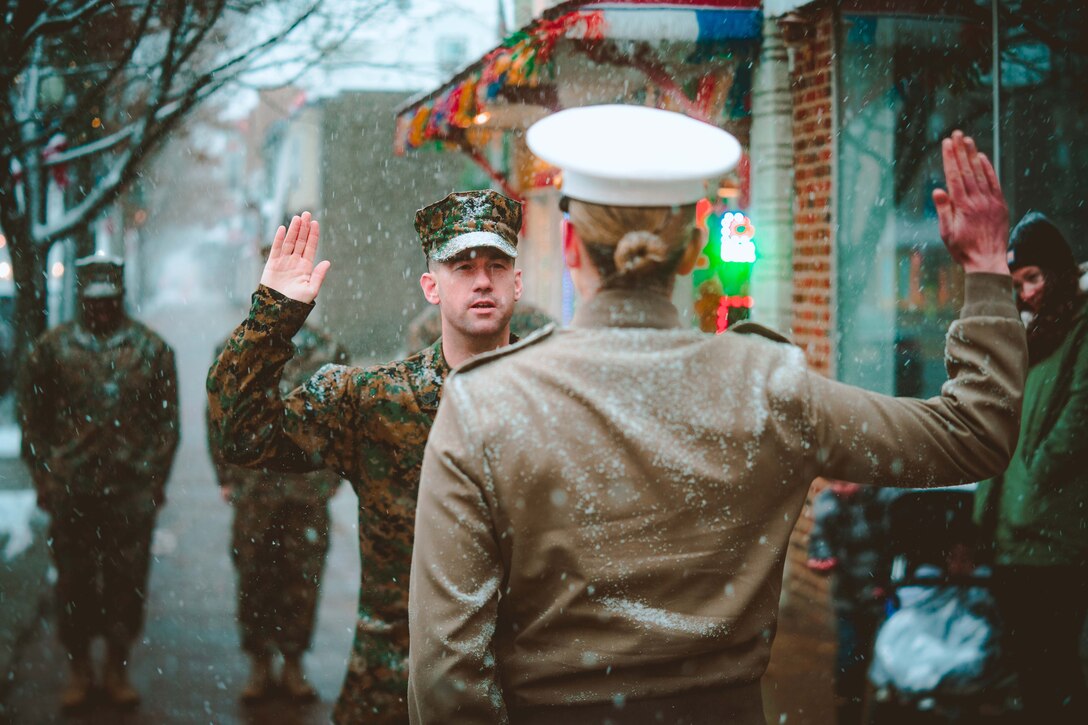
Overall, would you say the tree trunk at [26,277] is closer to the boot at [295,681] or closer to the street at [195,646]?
the street at [195,646]

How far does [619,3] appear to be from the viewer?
6668mm

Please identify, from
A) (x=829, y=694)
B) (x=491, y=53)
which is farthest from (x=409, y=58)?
(x=829, y=694)

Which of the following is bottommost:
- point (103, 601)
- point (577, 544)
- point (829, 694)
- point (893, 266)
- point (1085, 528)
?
point (829, 694)

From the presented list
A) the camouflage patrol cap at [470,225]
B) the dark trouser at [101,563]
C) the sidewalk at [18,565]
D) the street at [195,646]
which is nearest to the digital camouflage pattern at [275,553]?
the street at [195,646]

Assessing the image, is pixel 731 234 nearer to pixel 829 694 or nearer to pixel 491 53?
pixel 491 53

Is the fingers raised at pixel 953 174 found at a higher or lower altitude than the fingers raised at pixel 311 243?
higher

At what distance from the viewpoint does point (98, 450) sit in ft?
19.3

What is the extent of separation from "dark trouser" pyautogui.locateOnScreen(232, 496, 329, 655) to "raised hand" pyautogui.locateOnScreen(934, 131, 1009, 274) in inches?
181

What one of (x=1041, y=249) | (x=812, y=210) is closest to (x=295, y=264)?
(x=1041, y=249)

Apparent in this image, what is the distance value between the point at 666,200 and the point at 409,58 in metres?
8.30

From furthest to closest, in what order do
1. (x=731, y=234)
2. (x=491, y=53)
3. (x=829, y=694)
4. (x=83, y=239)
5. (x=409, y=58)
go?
(x=83, y=239), (x=409, y=58), (x=731, y=234), (x=491, y=53), (x=829, y=694)

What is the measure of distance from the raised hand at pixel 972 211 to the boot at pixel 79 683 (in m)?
5.20

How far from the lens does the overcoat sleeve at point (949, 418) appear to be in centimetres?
192

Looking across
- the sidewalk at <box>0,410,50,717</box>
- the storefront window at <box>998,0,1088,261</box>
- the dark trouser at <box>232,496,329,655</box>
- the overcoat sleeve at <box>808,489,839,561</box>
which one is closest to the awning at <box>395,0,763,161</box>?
the storefront window at <box>998,0,1088,261</box>
